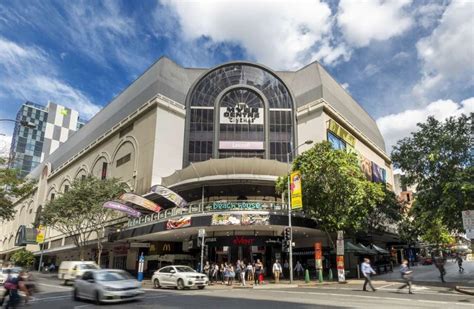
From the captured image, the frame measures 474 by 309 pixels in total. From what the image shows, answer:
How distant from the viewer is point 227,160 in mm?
37562

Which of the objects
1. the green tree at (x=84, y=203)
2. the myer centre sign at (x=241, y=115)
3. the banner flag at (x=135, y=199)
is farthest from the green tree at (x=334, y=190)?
the green tree at (x=84, y=203)

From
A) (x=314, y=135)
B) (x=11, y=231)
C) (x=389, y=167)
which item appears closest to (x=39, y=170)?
(x=11, y=231)

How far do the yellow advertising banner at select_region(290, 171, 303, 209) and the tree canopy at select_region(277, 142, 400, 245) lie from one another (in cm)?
231

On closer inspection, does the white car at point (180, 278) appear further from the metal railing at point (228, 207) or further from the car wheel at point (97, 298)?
the metal railing at point (228, 207)

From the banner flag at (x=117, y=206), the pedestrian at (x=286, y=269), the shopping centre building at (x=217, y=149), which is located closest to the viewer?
the shopping centre building at (x=217, y=149)

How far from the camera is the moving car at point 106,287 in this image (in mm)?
13875

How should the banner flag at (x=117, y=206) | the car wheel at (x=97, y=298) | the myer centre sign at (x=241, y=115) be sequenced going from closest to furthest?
1. the car wheel at (x=97, y=298)
2. the banner flag at (x=117, y=206)
3. the myer centre sign at (x=241, y=115)

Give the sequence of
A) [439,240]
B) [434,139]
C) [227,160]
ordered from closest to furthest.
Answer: [434,139]
[227,160]
[439,240]

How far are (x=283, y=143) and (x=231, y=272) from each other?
2271cm

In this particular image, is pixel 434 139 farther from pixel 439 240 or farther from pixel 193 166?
pixel 439 240

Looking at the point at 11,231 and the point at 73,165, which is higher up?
the point at 73,165

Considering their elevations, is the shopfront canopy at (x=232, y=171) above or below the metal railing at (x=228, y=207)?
above

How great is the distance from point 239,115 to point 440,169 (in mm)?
26698

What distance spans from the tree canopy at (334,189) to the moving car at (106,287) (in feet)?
60.3
